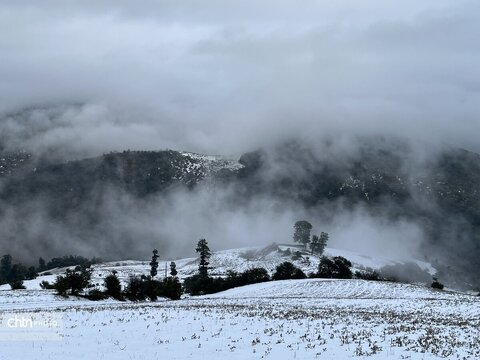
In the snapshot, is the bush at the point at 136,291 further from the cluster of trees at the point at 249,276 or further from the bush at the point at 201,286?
the cluster of trees at the point at 249,276

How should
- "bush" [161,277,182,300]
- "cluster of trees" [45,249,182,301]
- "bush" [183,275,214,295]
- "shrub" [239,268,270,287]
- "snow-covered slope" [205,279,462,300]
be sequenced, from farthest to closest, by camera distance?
1. "shrub" [239,268,270,287]
2. "bush" [183,275,214,295]
3. "bush" [161,277,182,300]
4. "snow-covered slope" [205,279,462,300]
5. "cluster of trees" [45,249,182,301]

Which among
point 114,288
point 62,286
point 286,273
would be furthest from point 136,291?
point 286,273

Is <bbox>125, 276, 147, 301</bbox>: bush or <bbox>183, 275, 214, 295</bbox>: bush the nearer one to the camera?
<bbox>125, 276, 147, 301</bbox>: bush

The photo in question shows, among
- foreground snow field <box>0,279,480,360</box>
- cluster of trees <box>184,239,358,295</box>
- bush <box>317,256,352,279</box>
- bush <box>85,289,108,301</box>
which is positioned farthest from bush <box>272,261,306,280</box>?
foreground snow field <box>0,279,480,360</box>

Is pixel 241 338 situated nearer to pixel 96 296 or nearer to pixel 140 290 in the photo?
pixel 96 296

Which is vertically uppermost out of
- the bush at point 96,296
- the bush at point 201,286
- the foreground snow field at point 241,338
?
the foreground snow field at point 241,338

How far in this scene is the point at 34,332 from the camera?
2589cm

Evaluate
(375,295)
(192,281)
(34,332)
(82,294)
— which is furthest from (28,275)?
(34,332)

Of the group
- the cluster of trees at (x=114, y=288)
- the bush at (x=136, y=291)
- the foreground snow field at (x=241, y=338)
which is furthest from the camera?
the bush at (x=136, y=291)

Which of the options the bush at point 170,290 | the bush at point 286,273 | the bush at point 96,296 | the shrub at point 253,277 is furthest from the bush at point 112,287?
the bush at point 286,273

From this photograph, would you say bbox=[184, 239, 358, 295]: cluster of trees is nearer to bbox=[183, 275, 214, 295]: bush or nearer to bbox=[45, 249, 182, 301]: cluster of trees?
bbox=[183, 275, 214, 295]: bush

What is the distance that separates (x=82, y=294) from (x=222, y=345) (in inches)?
2043

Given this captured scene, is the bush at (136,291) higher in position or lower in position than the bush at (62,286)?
lower

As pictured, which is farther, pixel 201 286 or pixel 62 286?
pixel 201 286
